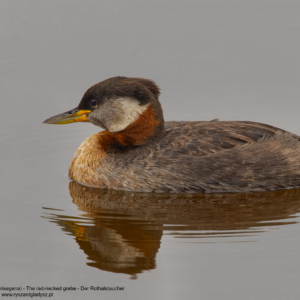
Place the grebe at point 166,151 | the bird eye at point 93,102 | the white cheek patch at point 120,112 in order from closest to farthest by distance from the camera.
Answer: the grebe at point 166,151 → the white cheek patch at point 120,112 → the bird eye at point 93,102

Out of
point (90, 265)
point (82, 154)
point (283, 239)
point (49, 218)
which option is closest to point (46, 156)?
point (82, 154)

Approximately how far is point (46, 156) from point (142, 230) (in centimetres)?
398

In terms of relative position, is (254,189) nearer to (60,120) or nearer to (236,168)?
(236,168)

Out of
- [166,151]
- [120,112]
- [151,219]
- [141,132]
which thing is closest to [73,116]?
[120,112]

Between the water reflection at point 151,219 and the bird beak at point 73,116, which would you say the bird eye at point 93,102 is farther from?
the water reflection at point 151,219

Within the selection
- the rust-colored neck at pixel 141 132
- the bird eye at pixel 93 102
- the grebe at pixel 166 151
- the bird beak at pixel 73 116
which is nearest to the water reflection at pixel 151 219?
the grebe at pixel 166 151

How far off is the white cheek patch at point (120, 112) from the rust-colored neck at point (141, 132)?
0.26 ft

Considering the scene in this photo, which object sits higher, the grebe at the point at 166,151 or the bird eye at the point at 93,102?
the bird eye at the point at 93,102

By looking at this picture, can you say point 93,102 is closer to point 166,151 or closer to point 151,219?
point 166,151

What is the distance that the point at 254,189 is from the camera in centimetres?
1231

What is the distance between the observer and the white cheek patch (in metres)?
12.4

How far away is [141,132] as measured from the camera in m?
12.6

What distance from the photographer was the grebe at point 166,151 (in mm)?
12188

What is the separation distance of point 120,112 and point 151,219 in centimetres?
236
